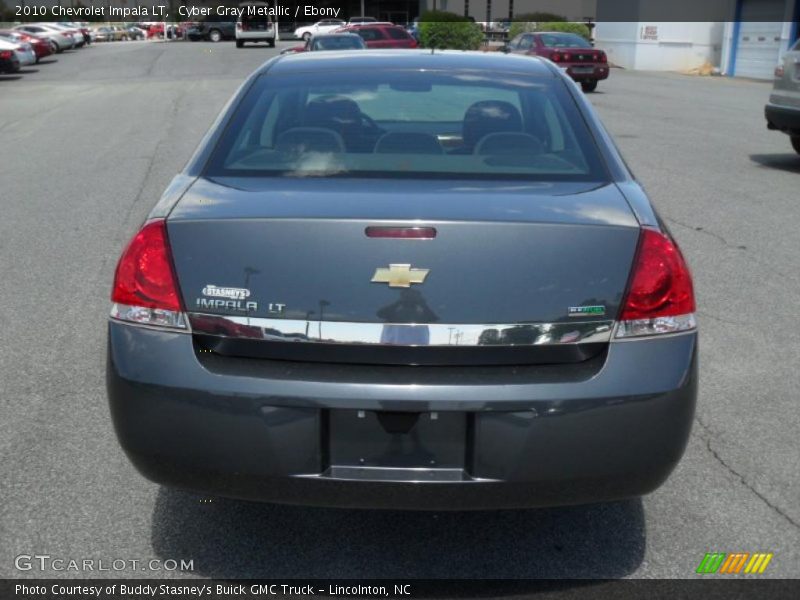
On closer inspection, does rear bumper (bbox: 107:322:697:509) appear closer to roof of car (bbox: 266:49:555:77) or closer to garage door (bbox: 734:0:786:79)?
roof of car (bbox: 266:49:555:77)

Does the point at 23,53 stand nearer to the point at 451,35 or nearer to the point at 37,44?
the point at 37,44

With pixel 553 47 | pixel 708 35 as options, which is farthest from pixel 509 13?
pixel 553 47

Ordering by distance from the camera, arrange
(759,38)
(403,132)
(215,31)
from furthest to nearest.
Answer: (215,31)
(759,38)
(403,132)

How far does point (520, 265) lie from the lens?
2791 millimetres

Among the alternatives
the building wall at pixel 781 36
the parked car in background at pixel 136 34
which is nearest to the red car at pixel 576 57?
the building wall at pixel 781 36

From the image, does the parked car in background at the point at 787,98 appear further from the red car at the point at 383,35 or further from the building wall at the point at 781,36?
the building wall at the point at 781,36

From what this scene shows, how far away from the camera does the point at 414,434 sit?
9.09 ft

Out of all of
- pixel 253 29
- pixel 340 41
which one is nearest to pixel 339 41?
pixel 340 41

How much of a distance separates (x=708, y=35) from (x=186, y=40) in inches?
1488

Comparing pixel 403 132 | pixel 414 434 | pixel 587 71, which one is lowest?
pixel 587 71

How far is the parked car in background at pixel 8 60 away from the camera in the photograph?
2984cm

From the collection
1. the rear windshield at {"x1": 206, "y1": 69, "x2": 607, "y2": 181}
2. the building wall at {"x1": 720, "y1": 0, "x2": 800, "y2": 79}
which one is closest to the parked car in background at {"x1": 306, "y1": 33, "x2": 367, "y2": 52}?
the building wall at {"x1": 720, "y1": 0, "x2": 800, "y2": 79}

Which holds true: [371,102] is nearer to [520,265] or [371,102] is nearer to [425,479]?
[520,265]

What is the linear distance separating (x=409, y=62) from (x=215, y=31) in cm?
5869
